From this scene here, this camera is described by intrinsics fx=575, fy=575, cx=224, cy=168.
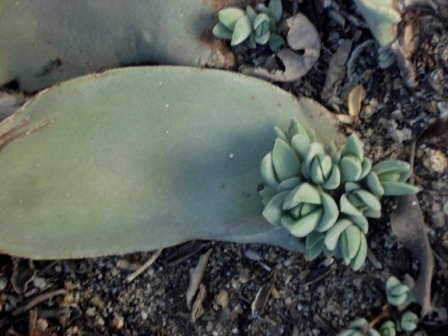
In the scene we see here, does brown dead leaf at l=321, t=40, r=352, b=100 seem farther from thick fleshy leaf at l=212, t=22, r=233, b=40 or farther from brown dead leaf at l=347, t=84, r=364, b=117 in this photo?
thick fleshy leaf at l=212, t=22, r=233, b=40

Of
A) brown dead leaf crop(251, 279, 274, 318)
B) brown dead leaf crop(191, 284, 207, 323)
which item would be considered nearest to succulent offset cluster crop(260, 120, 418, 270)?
brown dead leaf crop(251, 279, 274, 318)

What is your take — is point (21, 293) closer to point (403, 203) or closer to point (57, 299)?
point (57, 299)

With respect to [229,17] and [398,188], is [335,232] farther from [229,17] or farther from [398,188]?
[229,17]

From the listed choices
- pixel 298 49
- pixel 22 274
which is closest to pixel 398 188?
pixel 298 49

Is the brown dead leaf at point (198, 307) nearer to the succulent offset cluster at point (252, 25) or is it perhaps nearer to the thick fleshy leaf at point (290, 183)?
the thick fleshy leaf at point (290, 183)

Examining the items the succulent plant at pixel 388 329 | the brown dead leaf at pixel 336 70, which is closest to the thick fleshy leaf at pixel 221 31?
the brown dead leaf at pixel 336 70
